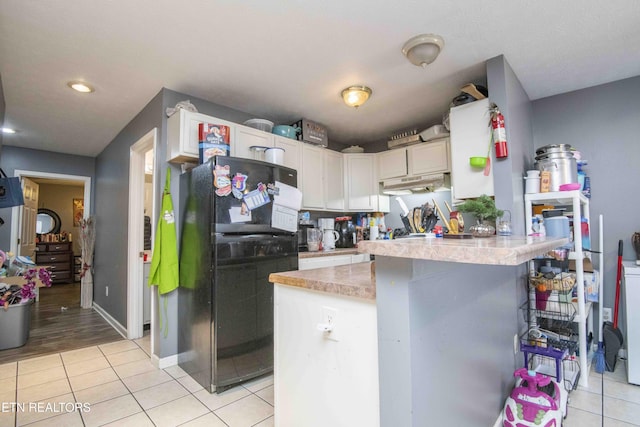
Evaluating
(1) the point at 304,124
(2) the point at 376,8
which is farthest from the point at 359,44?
(1) the point at 304,124

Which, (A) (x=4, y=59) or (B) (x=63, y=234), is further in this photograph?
(B) (x=63, y=234)

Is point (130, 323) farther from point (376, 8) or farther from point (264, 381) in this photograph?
point (376, 8)

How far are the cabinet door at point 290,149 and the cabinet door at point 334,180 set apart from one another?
1.52ft

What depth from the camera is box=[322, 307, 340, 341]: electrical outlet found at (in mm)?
1218

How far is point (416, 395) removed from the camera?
38.1 inches

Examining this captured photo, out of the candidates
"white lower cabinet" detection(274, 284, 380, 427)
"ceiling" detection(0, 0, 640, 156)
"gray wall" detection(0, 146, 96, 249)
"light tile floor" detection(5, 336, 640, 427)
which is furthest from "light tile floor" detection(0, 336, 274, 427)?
"gray wall" detection(0, 146, 96, 249)

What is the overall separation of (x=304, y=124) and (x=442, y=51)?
1.68m

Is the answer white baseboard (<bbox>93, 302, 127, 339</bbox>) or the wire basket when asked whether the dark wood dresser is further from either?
the wire basket

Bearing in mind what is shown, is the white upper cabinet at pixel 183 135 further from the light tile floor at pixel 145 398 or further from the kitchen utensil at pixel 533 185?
the kitchen utensil at pixel 533 185

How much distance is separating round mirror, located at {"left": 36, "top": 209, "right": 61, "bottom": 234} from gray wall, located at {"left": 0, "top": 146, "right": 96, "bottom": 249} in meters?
3.77

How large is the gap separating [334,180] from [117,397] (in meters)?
2.92

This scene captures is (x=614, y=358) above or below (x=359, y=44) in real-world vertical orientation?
below

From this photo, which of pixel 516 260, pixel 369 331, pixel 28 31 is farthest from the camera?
pixel 28 31

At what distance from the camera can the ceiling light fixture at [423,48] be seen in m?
2.07
